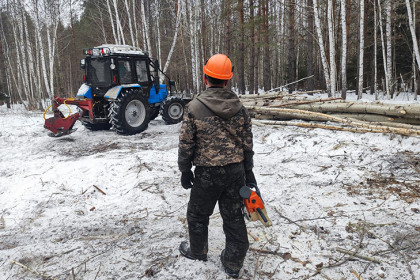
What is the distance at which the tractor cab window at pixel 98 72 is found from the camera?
341 inches

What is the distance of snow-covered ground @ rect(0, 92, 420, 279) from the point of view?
2.84m

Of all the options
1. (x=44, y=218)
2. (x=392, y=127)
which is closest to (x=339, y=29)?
(x=392, y=127)

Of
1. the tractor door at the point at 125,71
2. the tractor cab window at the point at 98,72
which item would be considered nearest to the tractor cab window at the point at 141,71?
the tractor door at the point at 125,71

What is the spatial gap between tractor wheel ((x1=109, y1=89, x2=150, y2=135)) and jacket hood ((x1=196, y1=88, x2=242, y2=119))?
20.2ft

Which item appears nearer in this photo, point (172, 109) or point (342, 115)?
point (342, 115)

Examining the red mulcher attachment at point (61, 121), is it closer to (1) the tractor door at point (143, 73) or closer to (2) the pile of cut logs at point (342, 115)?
(1) the tractor door at point (143, 73)

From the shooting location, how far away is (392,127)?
6.04 m

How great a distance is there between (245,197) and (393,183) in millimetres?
3153

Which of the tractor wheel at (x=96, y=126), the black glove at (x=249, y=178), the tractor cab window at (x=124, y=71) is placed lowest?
the black glove at (x=249, y=178)

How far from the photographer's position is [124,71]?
883cm

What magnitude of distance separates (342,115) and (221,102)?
19.2 ft

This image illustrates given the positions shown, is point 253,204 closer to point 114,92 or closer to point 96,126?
point 114,92

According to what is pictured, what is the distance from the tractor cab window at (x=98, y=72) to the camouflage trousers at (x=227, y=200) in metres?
7.06

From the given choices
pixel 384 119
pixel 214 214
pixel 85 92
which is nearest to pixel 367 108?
pixel 384 119
